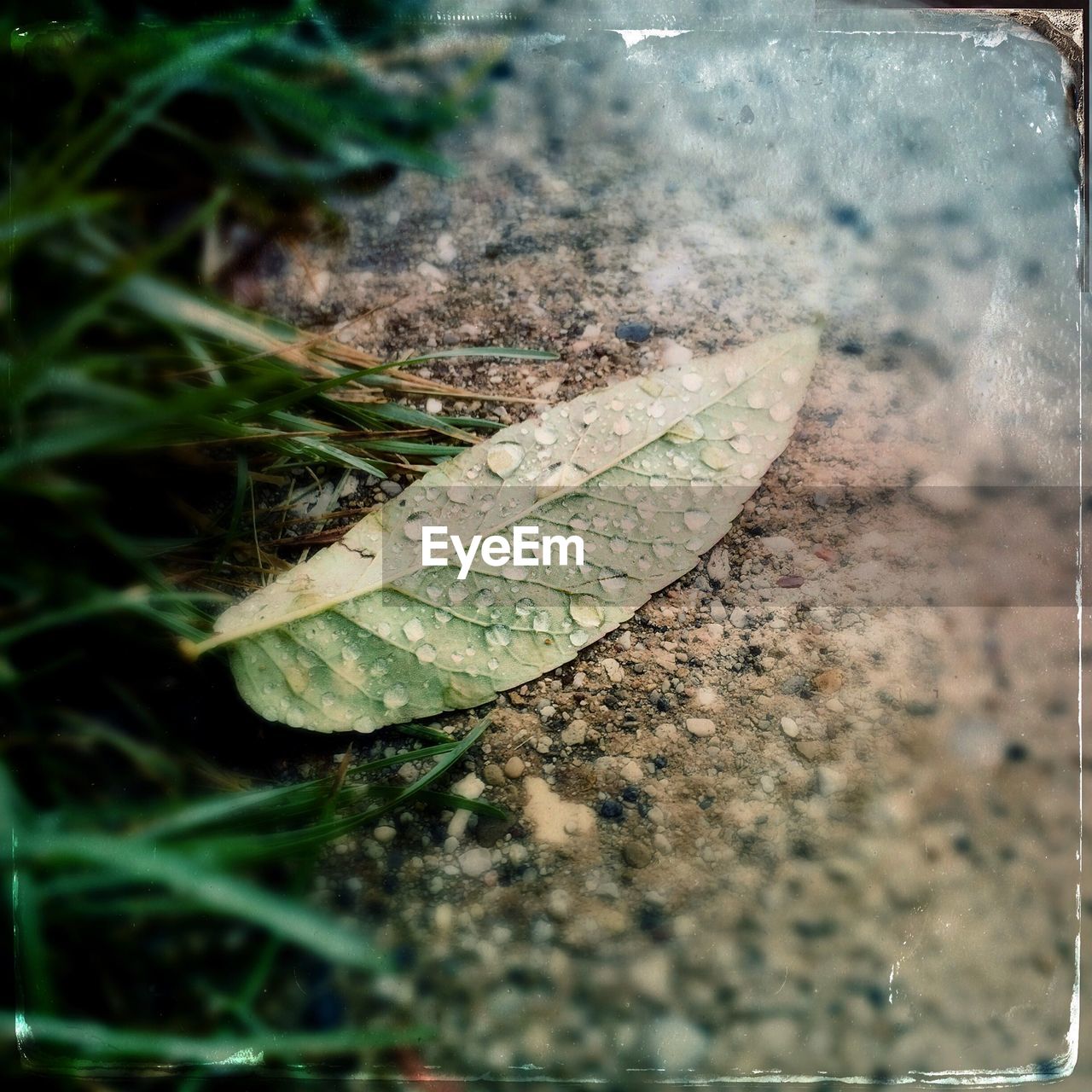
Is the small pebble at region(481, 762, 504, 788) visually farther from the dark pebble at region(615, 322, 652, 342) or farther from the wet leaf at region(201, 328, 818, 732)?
the dark pebble at region(615, 322, 652, 342)

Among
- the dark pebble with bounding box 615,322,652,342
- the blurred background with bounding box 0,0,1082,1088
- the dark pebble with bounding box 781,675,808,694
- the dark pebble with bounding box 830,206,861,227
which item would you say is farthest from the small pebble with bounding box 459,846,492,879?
the dark pebble with bounding box 830,206,861,227

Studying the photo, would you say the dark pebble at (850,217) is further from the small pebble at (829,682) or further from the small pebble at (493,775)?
the small pebble at (493,775)

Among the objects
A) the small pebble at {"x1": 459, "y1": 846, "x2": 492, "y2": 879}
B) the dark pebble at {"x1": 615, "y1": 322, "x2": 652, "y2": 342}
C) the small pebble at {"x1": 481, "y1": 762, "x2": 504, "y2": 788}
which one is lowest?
the small pebble at {"x1": 459, "y1": 846, "x2": 492, "y2": 879}

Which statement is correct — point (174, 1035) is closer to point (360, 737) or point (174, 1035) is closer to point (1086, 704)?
point (360, 737)

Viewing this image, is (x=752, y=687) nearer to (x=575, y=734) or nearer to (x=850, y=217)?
(x=575, y=734)

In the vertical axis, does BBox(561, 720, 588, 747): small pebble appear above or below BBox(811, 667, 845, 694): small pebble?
below

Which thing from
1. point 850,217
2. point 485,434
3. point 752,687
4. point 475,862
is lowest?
point 475,862

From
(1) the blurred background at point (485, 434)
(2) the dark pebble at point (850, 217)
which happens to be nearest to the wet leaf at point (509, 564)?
(1) the blurred background at point (485, 434)

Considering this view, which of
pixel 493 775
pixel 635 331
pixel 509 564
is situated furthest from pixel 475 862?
pixel 635 331

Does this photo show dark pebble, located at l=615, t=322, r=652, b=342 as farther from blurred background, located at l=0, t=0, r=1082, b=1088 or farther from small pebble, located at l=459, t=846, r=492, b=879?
small pebble, located at l=459, t=846, r=492, b=879
